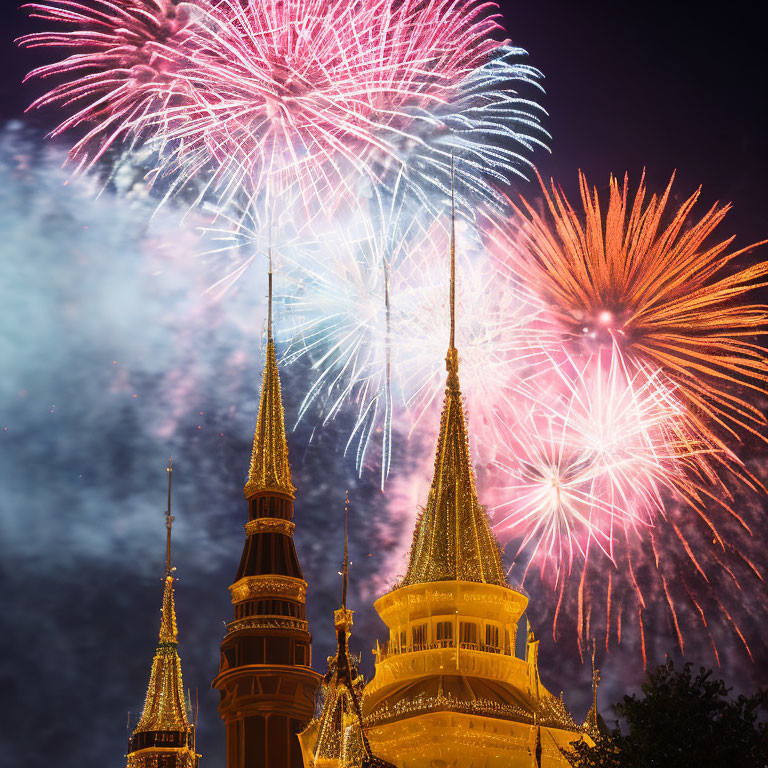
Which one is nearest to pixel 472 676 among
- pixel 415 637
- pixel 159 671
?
pixel 415 637

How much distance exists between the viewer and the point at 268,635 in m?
90.5

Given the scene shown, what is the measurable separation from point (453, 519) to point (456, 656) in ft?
27.2

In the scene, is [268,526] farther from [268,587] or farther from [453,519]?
[453,519]

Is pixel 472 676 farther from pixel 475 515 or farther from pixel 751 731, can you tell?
pixel 751 731

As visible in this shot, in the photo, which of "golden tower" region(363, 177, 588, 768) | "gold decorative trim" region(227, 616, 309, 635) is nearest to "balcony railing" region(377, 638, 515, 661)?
"golden tower" region(363, 177, 588, 768)

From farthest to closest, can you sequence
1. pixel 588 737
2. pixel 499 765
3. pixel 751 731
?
pixel 588 737
pixel 499 765
pixel 751 731

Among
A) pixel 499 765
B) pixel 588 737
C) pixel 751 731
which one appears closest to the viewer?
pixel 751 731

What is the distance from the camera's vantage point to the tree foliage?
65000 millimetres

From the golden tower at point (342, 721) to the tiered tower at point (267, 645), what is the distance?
16343 millimetres

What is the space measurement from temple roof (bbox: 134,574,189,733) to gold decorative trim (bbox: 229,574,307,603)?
16.4ft

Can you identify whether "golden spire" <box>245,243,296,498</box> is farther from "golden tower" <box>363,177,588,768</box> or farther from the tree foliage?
the tree foliage

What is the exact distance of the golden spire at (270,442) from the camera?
96.4 meters

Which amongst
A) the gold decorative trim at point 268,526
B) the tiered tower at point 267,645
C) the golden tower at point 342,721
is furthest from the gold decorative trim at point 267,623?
the golden tower at point 342,721

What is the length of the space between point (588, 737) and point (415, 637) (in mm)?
9778
